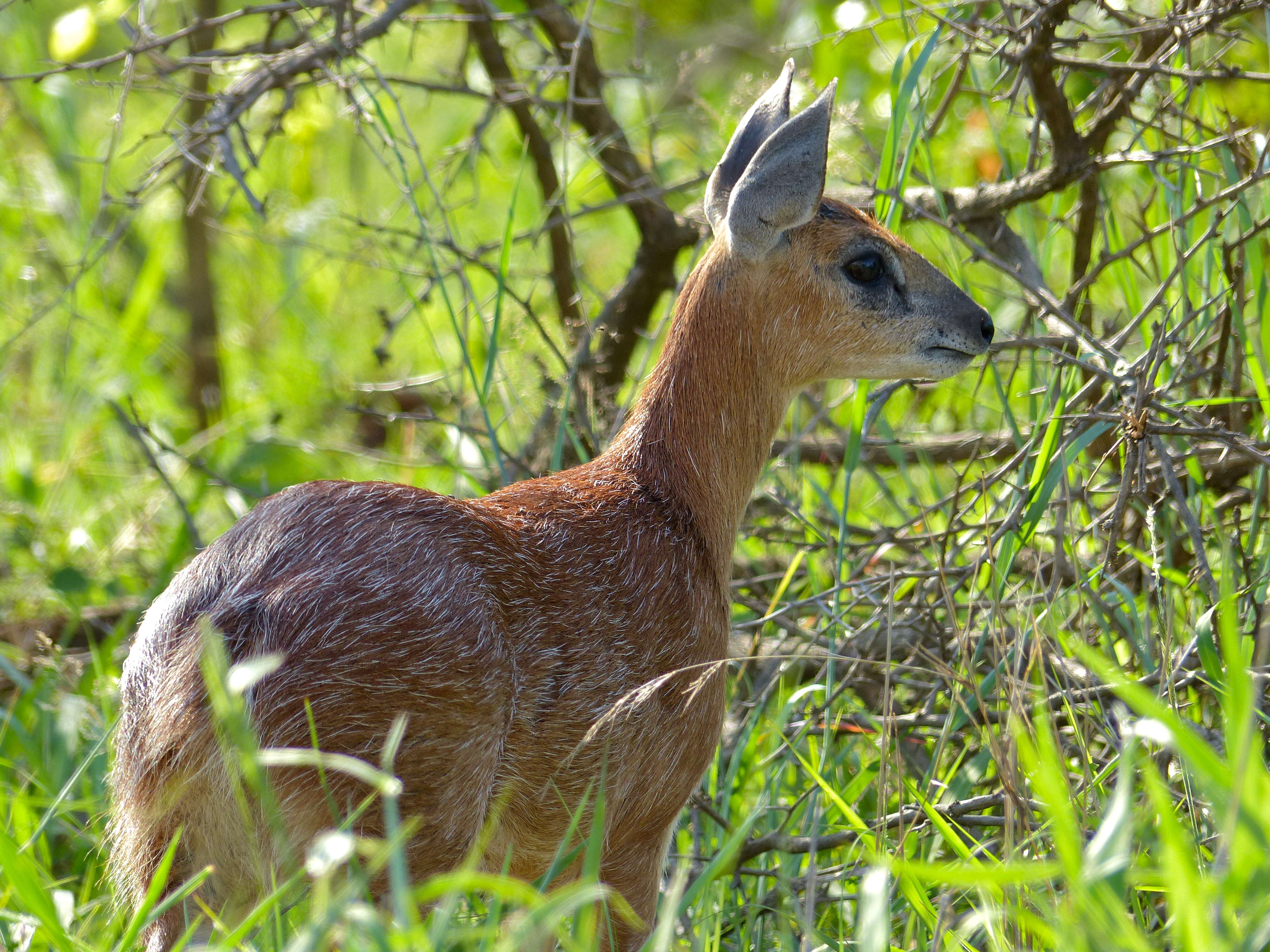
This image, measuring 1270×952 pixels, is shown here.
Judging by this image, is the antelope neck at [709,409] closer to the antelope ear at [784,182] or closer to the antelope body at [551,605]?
the antelope body at [551,605]

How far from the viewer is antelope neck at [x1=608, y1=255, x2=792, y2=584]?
3.32m

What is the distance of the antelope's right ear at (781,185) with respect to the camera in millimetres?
3084

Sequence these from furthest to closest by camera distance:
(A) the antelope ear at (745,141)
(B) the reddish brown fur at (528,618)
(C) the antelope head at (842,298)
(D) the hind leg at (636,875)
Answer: (A) the antelope ear at (745,141) < (C) the antelope head at (842,298) < (D) the hind leg at (636,875) < (B) the reddish brown fur at (528,618)

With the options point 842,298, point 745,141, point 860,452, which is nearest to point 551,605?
point 842,298

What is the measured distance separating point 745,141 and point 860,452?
38.8 inches

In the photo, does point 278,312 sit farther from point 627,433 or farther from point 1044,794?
point 1044,794

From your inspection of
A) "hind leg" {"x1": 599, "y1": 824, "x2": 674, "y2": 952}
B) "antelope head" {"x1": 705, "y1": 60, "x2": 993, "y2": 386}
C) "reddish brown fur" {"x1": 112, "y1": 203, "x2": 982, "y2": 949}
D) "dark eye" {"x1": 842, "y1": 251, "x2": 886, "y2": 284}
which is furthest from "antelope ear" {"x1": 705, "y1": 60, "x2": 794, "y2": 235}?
"hind leg" {"x1": 599, "y1": 824, "x2": 674, "y2": 952}

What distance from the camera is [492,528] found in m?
2.80

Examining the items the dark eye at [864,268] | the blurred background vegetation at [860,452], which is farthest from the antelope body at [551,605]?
the blurred background vegetation at [860,452]

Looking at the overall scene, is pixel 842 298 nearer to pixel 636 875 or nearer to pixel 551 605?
pixel 551 605

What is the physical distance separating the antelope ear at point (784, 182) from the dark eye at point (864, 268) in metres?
0.21

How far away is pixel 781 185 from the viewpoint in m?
3.13

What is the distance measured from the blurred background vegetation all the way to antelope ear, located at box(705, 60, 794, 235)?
227mm

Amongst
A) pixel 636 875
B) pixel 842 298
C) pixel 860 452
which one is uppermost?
pixel 842 298
